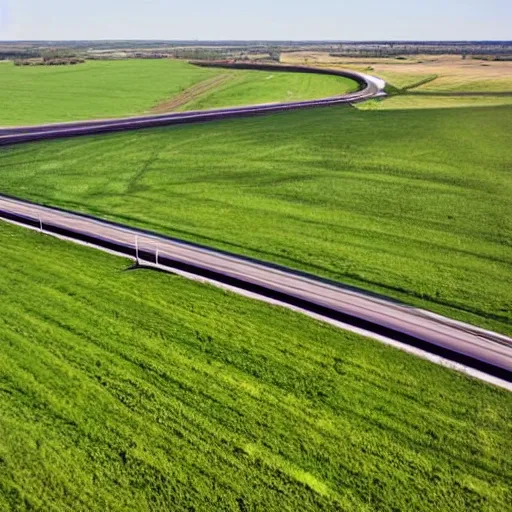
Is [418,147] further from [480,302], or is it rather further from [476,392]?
[476,392]

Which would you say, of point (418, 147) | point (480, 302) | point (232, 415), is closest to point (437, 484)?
point (232, 415)

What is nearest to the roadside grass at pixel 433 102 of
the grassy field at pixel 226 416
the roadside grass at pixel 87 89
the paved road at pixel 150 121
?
the paved road at pixel 150 121

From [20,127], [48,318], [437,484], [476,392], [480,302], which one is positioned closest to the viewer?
[437,484]

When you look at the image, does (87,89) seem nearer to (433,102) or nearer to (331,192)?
(433,102)

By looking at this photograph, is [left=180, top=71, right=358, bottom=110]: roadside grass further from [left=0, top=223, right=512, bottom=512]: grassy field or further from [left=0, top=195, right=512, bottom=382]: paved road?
[left=0, top=223, right=512, bottom=512]: grassy field

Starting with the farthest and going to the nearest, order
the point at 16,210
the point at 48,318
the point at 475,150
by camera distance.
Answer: the point at 475,150
the point at 16,210
the point at 48,318

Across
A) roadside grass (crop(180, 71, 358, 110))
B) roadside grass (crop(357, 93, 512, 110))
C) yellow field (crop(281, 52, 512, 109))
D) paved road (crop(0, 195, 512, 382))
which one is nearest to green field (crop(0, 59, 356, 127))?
roadside grass (crop(180, 71, 358, 110))

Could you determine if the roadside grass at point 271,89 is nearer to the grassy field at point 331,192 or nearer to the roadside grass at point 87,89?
the roadside grass at point 87,89
